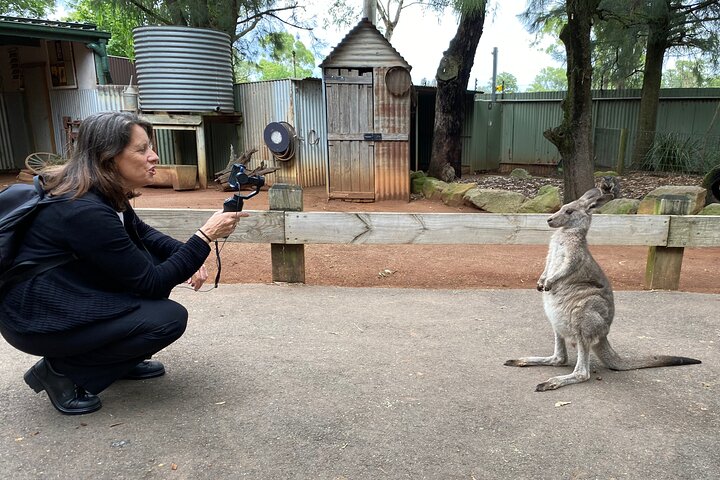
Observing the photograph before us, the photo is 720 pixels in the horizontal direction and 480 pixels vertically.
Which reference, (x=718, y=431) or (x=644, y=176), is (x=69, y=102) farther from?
(x=718, y=431)

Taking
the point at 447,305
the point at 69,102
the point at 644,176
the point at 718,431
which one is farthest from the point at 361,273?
the point at 69,102

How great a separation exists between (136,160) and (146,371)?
1.25 meters

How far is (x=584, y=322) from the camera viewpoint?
2900 millimetres

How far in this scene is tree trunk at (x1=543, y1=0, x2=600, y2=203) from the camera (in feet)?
25.1

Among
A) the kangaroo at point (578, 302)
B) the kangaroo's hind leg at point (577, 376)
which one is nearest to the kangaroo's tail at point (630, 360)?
the kangaroo at point (578, 302)

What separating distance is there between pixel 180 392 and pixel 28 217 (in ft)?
3.89

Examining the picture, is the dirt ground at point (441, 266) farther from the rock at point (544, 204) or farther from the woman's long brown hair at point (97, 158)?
the woman's long brown hair at point (97, 158)

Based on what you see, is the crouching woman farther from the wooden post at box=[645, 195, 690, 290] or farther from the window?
the window

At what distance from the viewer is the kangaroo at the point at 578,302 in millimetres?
2930

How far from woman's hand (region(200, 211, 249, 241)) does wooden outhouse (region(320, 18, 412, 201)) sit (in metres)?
7.92

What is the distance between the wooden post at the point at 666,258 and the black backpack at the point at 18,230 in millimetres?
4685

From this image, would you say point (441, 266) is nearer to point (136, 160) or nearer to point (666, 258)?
point (666, 258)

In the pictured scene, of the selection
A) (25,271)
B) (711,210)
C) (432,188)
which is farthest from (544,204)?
(25,271)

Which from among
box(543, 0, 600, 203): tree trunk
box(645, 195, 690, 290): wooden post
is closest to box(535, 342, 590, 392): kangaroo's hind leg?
box(645, 195, 690, 290): wooden post
